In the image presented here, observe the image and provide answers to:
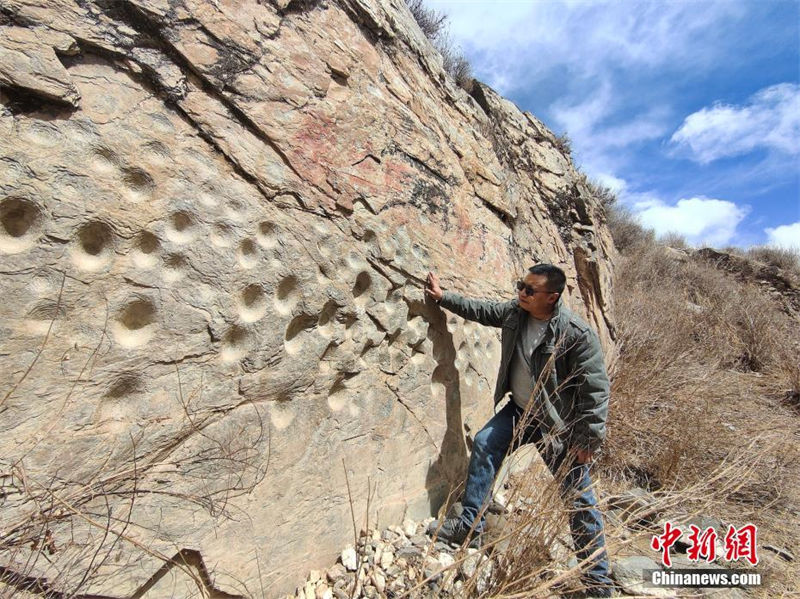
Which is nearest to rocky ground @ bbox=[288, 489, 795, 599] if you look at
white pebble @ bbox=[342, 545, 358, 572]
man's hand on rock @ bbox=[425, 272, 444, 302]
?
white pebble @ bbox=[342, 545, 358, 572]

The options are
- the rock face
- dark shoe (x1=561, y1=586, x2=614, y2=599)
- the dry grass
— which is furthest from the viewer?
dark shoe (x1=561, y1=586, x2=614, y2=599)

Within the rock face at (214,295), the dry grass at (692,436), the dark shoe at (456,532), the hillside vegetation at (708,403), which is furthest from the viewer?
the hillside vegetation at (708,403)

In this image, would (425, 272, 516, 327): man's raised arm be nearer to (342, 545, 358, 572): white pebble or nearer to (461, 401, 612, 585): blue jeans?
(461, 401, 612, 585): blue jeans

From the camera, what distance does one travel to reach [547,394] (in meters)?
2.06

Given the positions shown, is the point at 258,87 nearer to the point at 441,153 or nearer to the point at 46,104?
the point at 46,104

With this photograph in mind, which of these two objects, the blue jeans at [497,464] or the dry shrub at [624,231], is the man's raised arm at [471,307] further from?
the dry shrub at [624,231]

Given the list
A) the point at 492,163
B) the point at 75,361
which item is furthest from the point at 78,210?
the point at 492,163

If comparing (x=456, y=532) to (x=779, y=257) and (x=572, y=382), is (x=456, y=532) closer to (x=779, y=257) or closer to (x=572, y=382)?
(x=572, y=382)

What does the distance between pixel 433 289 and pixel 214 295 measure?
1.12m

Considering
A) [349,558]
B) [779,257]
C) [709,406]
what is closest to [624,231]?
A: [779,257]

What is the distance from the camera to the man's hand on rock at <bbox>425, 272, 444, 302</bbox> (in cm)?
235

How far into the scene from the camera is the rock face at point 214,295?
130cm

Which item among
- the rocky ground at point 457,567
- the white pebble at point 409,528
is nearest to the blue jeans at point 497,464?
the rocky ground at point 457,567

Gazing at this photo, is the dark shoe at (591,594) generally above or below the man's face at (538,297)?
below
